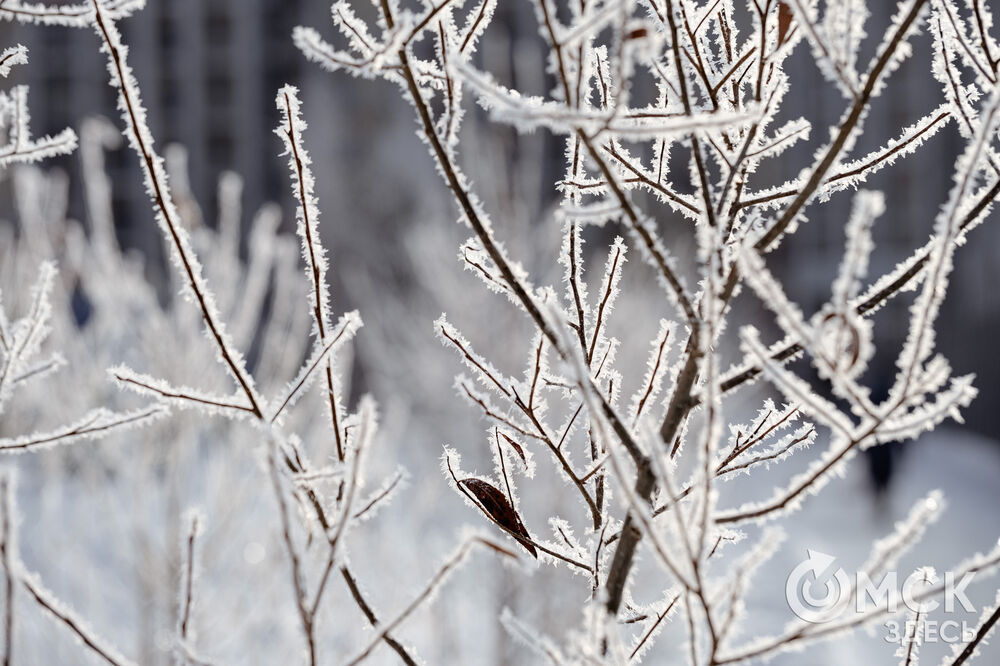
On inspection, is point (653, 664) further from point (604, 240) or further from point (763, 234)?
point (604, 240)

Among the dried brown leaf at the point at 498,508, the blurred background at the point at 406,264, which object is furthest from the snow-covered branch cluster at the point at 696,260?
the blurred background at the point at 406,264

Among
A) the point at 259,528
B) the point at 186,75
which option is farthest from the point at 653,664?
the point at 186,75

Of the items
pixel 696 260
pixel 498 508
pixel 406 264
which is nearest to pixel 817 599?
pixel 498 508

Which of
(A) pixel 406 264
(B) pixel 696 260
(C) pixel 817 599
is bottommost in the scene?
(C) pixel 817 599

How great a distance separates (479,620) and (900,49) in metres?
8.00

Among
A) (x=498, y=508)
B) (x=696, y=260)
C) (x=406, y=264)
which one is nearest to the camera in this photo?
(x=696, y=260)

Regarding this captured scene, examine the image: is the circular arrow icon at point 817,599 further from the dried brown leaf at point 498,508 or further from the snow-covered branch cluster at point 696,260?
the dried brown leaf at point 498,508

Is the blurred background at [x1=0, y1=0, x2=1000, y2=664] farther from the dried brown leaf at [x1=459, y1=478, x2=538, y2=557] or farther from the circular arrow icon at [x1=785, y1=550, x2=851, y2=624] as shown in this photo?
the circular arrow icon at [x1=785, y1=550, x2=851, y2=624]

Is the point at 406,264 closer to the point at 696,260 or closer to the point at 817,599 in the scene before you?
the point at 817,599

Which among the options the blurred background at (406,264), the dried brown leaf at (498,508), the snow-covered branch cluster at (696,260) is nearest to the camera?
the snow-covered branch cluster at (696,260)

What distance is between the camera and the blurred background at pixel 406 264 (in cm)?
538

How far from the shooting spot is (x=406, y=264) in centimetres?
1264

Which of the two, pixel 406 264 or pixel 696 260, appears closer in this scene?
pixel 696 260

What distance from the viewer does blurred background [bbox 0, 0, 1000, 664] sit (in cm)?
538
